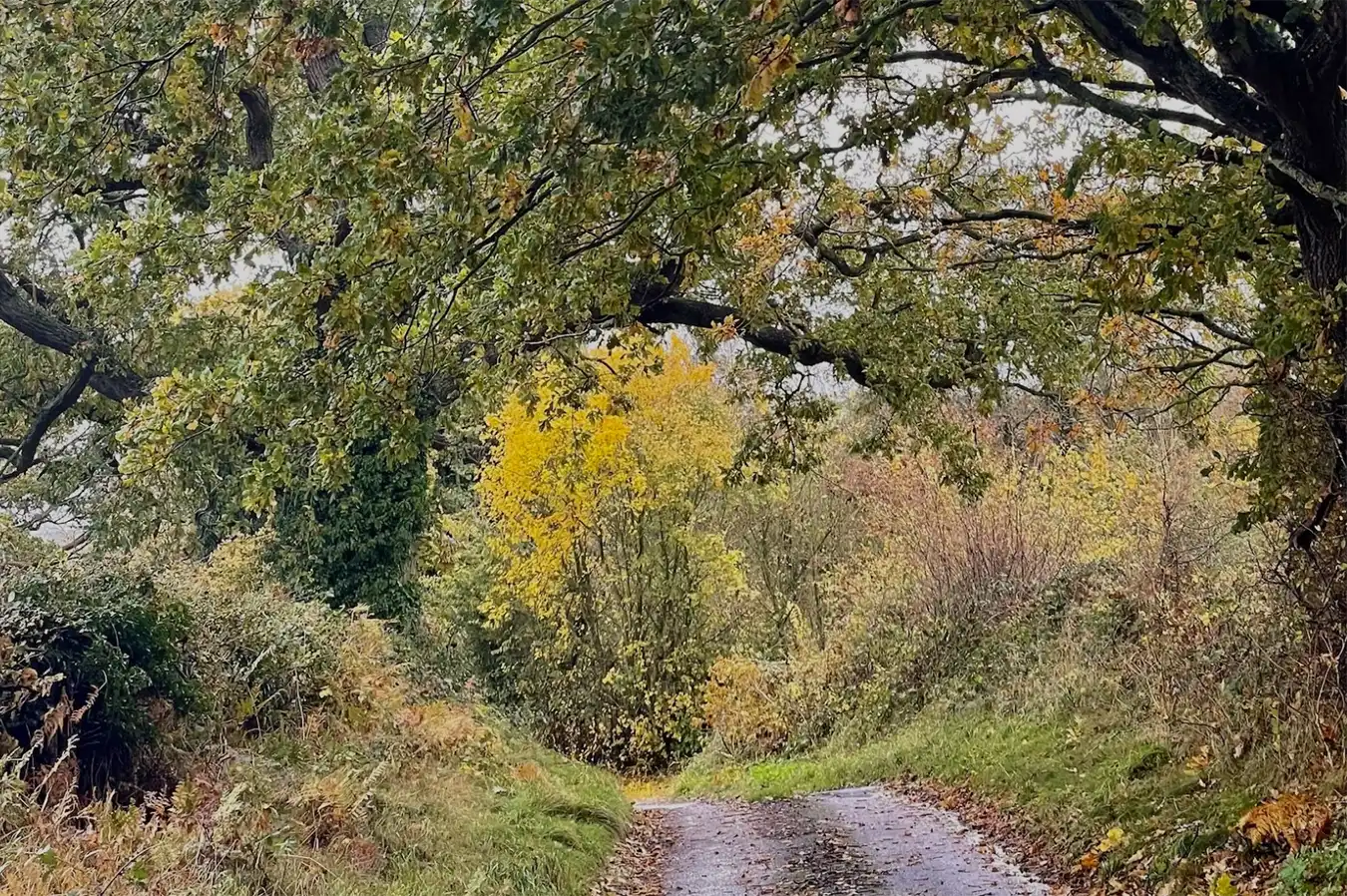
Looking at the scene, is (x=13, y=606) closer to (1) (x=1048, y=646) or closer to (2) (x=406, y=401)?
(2) (x=406, y=401)

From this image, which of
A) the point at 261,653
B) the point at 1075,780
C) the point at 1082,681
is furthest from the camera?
the point at 1082,681

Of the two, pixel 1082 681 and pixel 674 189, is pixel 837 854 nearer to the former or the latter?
A: pixel 1082 681

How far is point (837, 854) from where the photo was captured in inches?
386

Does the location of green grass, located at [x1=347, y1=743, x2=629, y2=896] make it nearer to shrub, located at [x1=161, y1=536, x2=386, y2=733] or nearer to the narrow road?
the narrow road

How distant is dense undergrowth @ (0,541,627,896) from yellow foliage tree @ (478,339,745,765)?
9555 millimetres

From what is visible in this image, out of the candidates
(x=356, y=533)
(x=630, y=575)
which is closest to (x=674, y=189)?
(x=356, y=533)

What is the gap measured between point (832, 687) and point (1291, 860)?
15.6 m

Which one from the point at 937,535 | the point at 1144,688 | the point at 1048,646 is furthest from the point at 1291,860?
the point at 937,535

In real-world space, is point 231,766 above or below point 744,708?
above

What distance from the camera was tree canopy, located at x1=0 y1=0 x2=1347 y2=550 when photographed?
5484mm

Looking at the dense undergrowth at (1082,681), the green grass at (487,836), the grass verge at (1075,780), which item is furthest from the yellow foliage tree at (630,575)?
the green grass at (487,836)

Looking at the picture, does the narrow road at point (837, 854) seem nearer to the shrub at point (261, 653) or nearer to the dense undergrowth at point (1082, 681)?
the dense undergrowth at point (1082, 681)

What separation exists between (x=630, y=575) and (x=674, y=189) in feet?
58.2

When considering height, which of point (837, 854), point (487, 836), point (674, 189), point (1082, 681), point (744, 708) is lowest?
point (837, 854)
